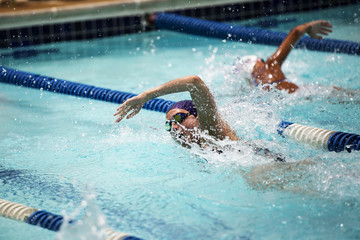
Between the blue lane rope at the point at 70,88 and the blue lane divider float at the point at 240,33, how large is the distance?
2.40m

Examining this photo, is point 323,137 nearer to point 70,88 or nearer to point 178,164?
point 178,164

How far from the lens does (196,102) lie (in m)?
3.05

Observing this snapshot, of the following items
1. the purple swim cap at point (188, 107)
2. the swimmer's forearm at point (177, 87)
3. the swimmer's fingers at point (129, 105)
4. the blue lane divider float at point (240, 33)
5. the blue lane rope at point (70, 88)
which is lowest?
the blue lane rope at point (70, 88)

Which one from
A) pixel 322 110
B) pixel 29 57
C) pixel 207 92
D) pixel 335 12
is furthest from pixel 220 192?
pixel 335 12

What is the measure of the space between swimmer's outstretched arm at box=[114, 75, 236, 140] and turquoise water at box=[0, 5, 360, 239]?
191 mm

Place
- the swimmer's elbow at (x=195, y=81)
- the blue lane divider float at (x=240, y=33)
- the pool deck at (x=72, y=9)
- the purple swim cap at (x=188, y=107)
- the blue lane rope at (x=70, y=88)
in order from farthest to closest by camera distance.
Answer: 1. the pool deck at (x=72, y=9)
2. the blue lane divider float at (x=240, y=33)
3. the blue lane rope at (x=70, y=88)
4. the purple swim cap at (x=188, y=107)
5. the swimmer's elbow at (x=195, y=81)

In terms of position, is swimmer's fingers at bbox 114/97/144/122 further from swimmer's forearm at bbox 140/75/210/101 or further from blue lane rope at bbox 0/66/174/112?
blue lane rope at bbox 0/66/174/112

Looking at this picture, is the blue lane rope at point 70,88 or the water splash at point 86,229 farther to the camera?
the blue lane rope at point 70,88

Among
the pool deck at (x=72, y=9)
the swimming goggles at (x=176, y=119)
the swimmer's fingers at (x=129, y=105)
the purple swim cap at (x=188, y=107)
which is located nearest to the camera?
the swimmer's fingers at (x=129, y=105)

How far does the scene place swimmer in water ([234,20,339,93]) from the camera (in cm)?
459

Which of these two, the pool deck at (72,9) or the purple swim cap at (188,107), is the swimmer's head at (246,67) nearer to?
the purple swim cap at (188,107)

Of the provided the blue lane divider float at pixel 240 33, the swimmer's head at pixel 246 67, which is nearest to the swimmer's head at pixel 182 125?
the swimmer's head at pixel 246 67

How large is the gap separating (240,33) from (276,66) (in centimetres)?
219

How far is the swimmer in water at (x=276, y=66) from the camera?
4.59 m
